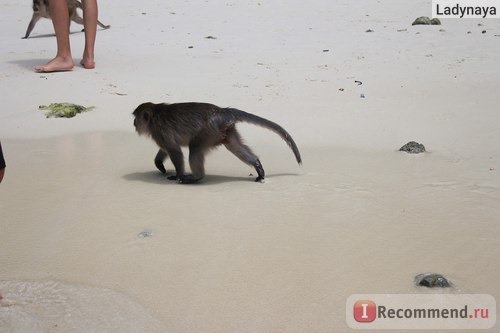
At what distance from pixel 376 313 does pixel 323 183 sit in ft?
5.94

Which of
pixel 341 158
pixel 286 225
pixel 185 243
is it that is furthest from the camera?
pixel 341 158

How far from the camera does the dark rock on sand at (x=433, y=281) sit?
317cm

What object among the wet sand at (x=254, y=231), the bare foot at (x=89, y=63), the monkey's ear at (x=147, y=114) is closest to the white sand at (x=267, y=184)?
the wet sand at (x=254, y=231)

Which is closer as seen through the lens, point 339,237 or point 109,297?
point 109,297

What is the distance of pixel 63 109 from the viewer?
Answer: 6520mm

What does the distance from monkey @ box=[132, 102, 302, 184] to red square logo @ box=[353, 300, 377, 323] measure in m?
2.09

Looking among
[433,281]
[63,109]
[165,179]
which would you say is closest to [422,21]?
[63,109]

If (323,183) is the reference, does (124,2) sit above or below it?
above

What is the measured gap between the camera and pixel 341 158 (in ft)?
17.5

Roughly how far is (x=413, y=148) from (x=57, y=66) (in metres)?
4.64

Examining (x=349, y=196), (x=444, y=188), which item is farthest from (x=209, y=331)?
(x=444, y=188)

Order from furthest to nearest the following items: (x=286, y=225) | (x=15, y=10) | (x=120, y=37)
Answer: (x=15, y=10)
(x=120, y=37)
(x=286, y=225)

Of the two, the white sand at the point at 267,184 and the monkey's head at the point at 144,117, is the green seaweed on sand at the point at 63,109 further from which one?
the monkey's head at the point at 144,117

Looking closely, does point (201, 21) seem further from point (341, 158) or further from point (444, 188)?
point (444, 188)
